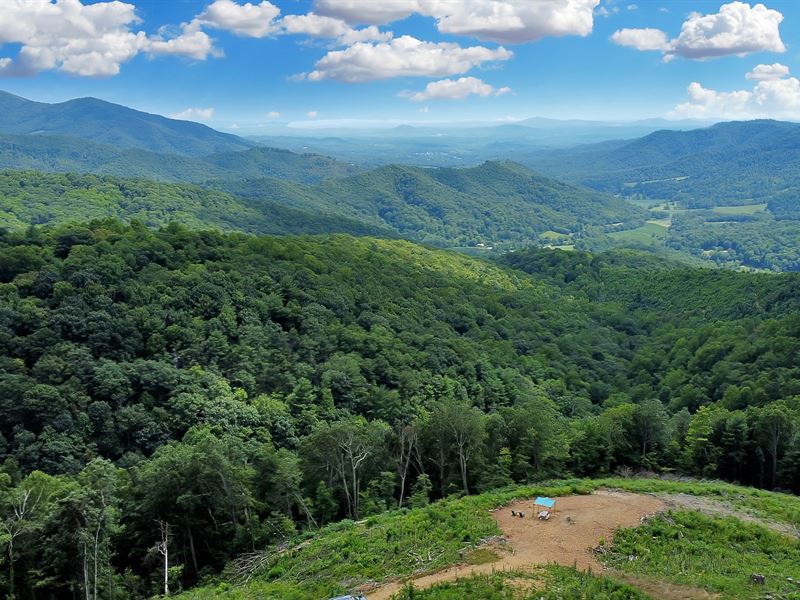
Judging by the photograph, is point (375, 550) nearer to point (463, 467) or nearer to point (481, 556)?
point (481, 556)

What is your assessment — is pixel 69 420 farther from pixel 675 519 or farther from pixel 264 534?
pixel 675 519

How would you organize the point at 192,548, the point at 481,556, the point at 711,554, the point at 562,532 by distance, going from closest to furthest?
the point at 711,554, the point at 481,556, the point at 562,532, the point at 192,548

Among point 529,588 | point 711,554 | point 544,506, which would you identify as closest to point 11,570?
point 529,588

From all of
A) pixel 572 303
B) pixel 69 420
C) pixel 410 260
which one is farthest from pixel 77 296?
pixel 572 303

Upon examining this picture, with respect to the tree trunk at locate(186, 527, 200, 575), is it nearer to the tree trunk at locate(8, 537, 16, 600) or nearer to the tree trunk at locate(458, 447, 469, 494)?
the tree trunk at locate(8, 537, 16, 600)

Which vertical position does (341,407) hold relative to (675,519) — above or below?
below

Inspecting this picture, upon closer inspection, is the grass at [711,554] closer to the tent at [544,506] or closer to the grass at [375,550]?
the tent at [544,506]
